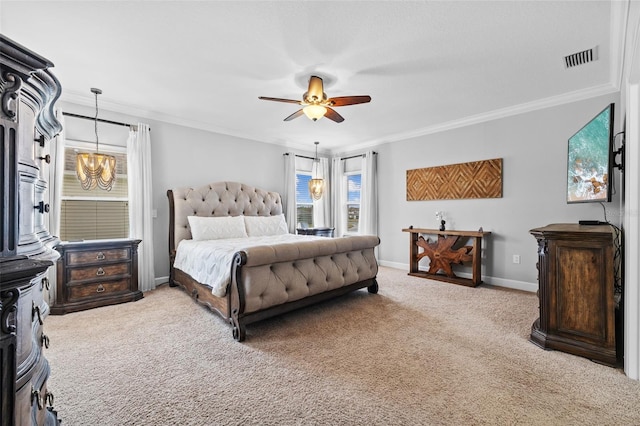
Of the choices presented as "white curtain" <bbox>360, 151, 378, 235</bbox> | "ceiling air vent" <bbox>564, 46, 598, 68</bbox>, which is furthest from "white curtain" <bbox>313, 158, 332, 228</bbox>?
"ceiling air vent" <bbox>564, 46, 598, 68</bbox>

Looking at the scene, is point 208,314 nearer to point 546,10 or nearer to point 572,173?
point 546,10

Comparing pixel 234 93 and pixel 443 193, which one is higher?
pixel 234 93

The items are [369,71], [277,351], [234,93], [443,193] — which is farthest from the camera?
[443,193]

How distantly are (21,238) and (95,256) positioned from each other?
2.76 m

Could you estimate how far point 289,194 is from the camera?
227 inches

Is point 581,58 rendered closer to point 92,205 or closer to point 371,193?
point 371,193

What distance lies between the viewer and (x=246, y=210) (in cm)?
493

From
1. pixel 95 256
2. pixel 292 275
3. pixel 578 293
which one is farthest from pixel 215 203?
pixel 578 293

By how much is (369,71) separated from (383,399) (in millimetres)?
2833

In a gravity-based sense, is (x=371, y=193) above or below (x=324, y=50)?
below

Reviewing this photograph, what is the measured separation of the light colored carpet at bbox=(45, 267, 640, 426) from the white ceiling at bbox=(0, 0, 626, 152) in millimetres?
2520

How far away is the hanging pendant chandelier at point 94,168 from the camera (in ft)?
10.8

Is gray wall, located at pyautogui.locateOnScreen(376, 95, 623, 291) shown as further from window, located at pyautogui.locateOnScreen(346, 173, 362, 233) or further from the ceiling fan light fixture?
the ceiling fan light fixture

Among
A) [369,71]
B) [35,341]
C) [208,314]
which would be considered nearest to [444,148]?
[369,71]
